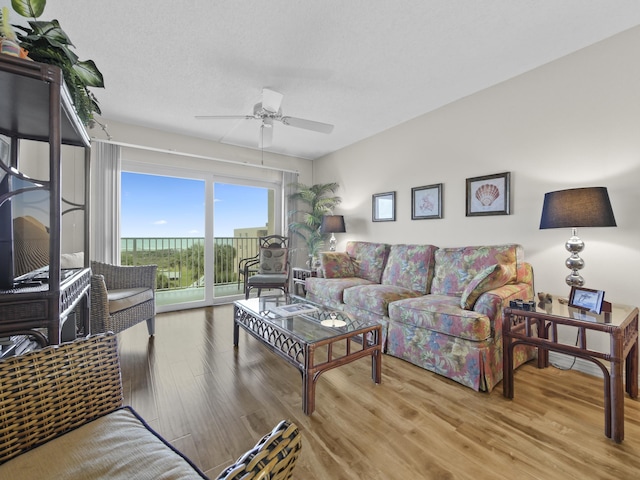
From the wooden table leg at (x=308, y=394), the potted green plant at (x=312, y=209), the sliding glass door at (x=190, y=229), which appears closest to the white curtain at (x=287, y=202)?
the potted green plant at (x=312, y=209)

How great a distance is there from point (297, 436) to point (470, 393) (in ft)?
6.13

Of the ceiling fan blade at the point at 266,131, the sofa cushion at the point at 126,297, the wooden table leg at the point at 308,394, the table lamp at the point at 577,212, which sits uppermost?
the ceiling fan blade at the point at 266,131

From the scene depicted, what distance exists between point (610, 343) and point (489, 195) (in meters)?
1.64

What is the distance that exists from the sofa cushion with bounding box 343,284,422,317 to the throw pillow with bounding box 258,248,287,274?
1.52 m

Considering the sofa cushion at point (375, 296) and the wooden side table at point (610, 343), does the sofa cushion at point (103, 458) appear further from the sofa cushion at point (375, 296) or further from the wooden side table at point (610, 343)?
the sofa cushion at point (375, 296)

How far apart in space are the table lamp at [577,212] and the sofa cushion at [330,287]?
1820 millimetres

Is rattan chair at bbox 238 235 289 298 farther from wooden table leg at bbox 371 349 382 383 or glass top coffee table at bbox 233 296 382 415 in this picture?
wooden table leg at bbox 371 349 382 383

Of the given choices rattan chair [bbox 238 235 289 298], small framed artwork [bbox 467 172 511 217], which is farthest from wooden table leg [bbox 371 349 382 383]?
rattan chair [bbox 238 235 289 298]

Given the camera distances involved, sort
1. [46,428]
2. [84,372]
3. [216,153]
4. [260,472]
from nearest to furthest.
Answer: [260,472] → [46,428] → [84,372] → [216,153]

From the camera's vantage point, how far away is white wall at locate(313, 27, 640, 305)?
2.04 meters

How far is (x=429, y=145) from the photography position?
3.32 metres

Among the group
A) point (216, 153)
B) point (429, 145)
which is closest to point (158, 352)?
point (216, 153)

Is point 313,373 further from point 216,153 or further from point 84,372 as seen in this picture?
point 216,153

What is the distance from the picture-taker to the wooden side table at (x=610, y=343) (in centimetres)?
145
